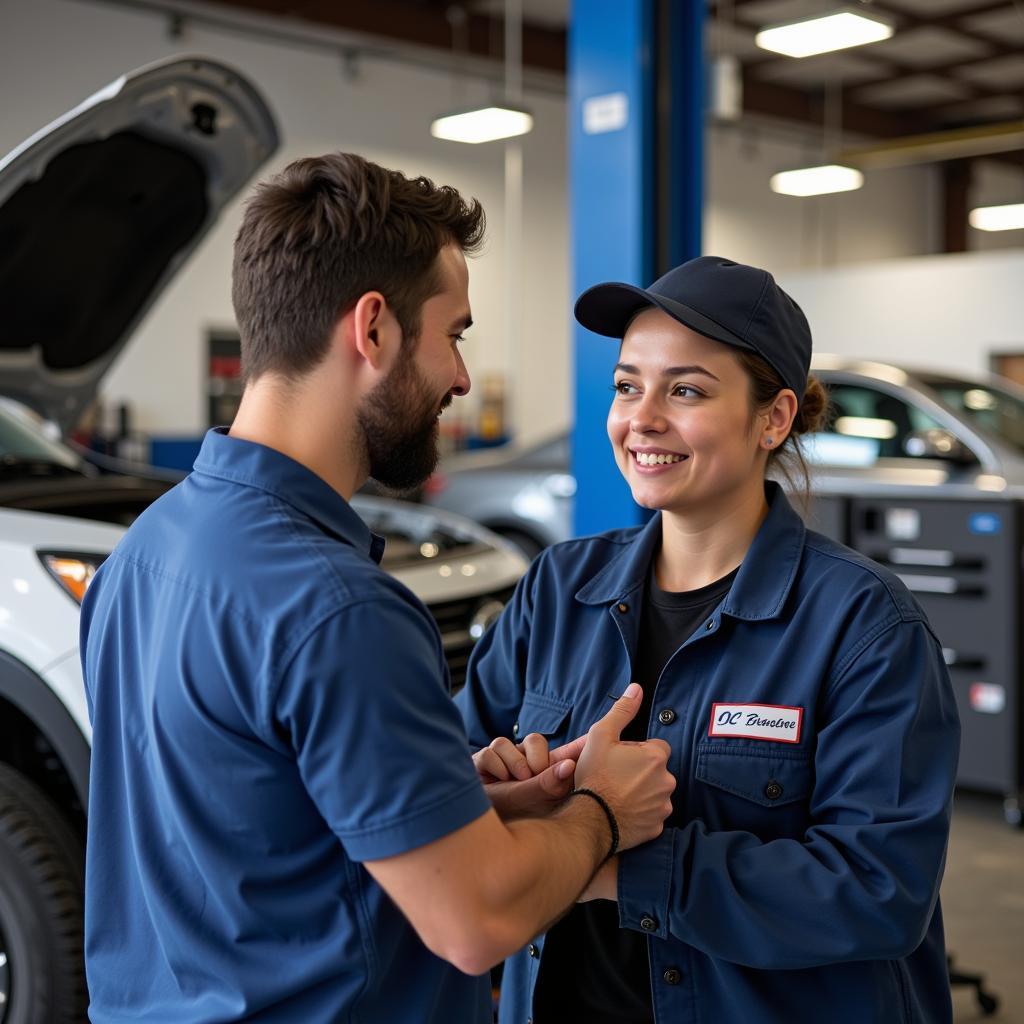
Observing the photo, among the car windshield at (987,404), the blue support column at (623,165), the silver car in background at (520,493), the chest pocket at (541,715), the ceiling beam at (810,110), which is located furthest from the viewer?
the ceiling beam at (810,110)

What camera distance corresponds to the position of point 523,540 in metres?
7.97

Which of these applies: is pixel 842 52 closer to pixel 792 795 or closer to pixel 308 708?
pixel 792 795

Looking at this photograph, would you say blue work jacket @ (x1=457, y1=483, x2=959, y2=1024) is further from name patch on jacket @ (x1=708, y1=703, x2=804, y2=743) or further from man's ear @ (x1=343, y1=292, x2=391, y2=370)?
man's ear @ (x1=343, y1=292, x2=391, y2=370)

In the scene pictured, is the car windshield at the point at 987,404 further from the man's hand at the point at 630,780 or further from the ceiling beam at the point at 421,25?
the ceiling beam at the point at 421,25

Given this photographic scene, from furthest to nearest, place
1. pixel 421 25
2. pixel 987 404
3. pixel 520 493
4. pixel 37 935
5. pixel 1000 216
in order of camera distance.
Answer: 1. pixel 1000 216
2. pixel 421 25
3. pixel 520 493
4. pixel 987 404
5. pixel 37 935

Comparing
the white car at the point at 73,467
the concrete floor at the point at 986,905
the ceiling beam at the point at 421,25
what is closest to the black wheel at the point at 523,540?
the concrete floor at the point at 986,905

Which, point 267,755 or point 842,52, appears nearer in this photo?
point 267,755

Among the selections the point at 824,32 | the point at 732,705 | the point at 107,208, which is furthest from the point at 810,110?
the point at 732,705

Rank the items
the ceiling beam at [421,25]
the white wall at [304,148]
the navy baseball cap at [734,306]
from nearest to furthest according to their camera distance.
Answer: the navy baseball cap at [734,306]
the white wall at [304,148]
the ceiling beam at [421,25]

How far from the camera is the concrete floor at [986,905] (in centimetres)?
333

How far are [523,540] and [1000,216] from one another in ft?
23.7

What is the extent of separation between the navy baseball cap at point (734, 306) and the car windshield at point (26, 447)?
233 centimetres

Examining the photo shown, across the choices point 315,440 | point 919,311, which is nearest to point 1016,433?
point 315,440

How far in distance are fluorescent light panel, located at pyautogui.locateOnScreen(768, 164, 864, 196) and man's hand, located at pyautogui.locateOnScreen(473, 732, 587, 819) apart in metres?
9.92
